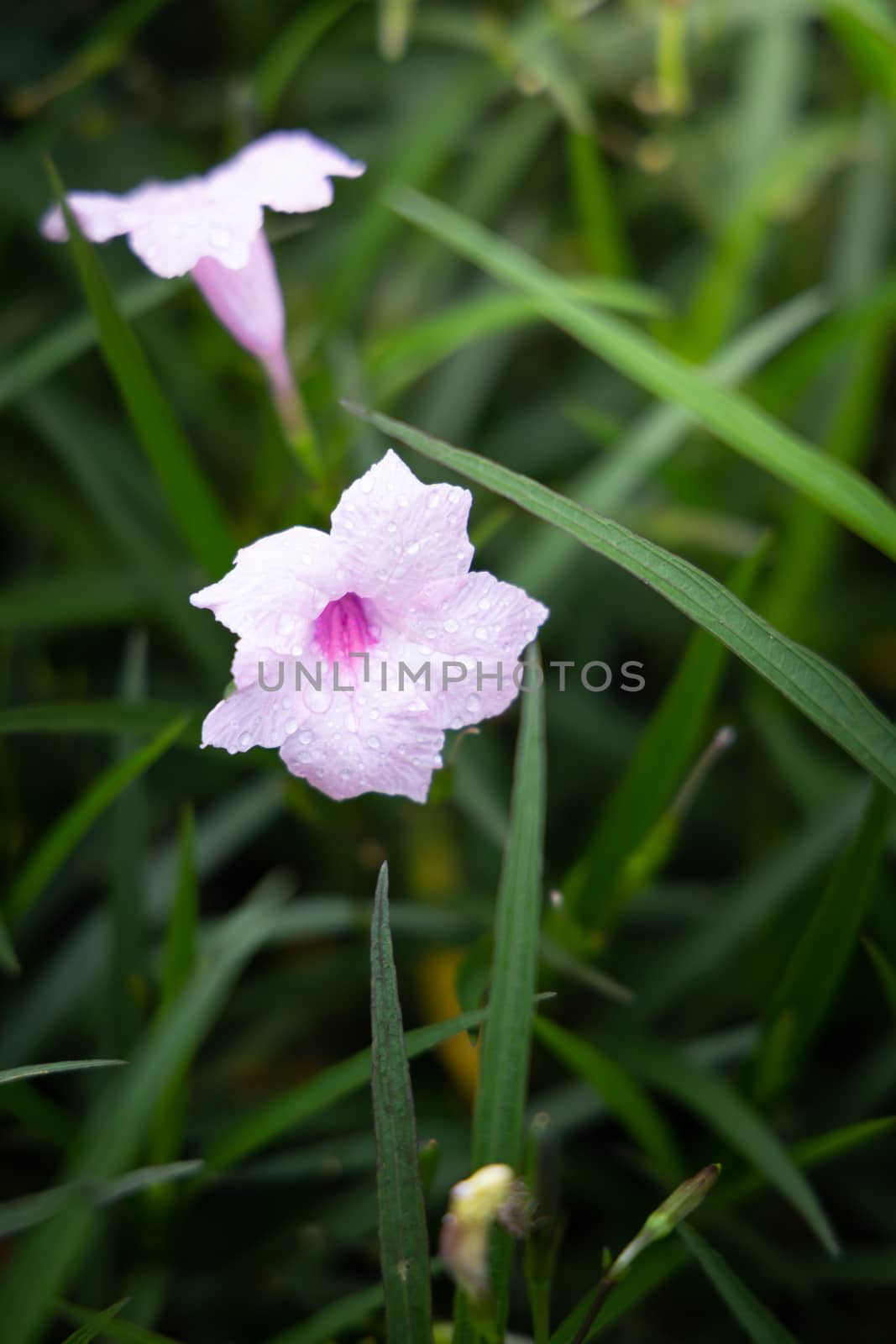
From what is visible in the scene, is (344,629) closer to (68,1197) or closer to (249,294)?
(249,294)

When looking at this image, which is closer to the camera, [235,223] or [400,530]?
[400,530]

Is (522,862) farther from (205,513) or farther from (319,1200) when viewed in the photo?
(319,1200)

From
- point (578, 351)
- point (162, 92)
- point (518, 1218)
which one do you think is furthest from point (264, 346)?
point (162, 92)

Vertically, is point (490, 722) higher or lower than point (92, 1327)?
higher

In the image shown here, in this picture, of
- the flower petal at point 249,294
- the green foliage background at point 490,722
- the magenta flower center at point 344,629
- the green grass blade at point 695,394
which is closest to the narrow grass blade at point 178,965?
the green foliage background at point 490,722

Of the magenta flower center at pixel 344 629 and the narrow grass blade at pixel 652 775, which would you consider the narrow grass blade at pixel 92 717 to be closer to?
the magenta flower center at pixel 344 629

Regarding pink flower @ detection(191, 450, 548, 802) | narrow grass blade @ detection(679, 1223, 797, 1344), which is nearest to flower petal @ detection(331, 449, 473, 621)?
Result: pink flower @ detection(191, 450, 548, 802)

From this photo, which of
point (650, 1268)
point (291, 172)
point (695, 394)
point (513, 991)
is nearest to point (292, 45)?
point (291, 172)

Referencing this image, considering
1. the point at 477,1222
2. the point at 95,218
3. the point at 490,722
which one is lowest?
the point at 477,1222
